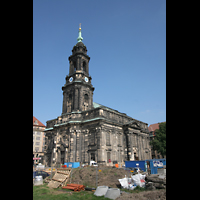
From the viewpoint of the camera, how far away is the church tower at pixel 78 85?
144 ft

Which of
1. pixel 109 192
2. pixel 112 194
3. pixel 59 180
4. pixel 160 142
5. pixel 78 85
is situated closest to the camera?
pixel 112 194

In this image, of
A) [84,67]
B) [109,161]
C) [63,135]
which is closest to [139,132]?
[109,161]

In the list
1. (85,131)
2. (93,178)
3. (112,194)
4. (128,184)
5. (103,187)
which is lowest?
(93,178)

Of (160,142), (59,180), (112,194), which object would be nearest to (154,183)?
(112,194)

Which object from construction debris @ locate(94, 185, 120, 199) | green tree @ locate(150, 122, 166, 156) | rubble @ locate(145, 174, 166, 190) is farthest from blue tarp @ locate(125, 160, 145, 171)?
green tree @ locate(150, 122, 166, 156)

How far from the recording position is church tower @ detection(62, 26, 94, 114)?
4397cm

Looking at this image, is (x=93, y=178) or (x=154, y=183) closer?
(x=154, y=183)

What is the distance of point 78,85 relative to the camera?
4462cm

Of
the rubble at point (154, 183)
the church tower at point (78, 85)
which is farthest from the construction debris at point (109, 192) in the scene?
the church tower at point (78, 85)

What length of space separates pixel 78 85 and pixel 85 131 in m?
13.2

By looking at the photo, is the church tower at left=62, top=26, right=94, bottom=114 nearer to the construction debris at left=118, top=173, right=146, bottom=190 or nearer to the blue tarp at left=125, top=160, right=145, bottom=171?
the blue tarp at left=125, top=160, right=145, bottom=171

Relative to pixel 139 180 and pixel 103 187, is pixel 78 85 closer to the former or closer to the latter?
pixel 139 180
